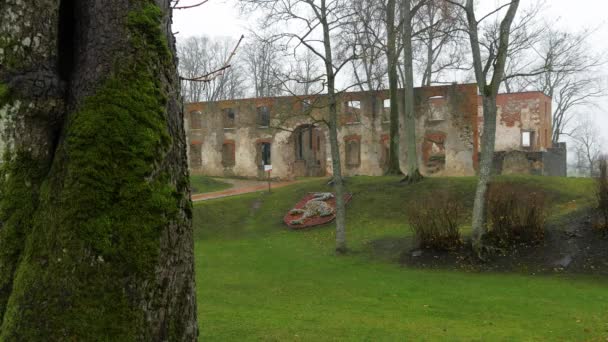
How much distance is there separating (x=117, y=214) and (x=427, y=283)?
902 cm

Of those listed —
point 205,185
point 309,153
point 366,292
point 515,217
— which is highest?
point 309,153

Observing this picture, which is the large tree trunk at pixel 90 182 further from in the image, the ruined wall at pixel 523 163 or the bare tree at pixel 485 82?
the ruined wall at pixel 523 163

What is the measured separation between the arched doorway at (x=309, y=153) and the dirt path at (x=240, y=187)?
8.12ft

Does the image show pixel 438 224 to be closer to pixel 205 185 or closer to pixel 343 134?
pixel 205 185

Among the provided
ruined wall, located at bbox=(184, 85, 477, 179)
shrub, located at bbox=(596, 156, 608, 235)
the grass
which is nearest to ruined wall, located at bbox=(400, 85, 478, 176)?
ruined wall, located at bbox=(184, 85, 477, 179)

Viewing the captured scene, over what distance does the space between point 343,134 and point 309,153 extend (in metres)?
5.14

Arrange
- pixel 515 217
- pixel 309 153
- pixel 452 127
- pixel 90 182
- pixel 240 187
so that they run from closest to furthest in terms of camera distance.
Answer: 1. pixel 90 182
2. pixel 515 217
3. pixel 452 127
4. pixel 240 187
5. pixel 309 153

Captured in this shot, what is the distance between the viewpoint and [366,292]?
9719 millimetres

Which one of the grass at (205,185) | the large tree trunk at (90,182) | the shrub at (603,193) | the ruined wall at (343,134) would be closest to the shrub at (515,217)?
the shrub at (603,193)

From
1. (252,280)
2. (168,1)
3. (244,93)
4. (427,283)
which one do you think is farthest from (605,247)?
(244,93)

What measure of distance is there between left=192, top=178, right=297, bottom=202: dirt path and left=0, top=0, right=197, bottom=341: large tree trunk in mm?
21671

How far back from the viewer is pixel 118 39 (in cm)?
263

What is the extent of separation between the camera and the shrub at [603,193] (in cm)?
1230

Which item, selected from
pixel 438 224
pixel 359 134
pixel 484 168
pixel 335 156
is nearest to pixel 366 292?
pixel 438 224
